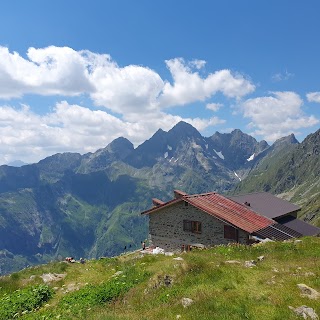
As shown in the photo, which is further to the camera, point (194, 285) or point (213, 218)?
point (213, 218)

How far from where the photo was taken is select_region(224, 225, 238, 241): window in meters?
38.7

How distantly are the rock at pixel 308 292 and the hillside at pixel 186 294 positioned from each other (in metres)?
0.10

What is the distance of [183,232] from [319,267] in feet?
90.0

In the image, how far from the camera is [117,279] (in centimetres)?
1784

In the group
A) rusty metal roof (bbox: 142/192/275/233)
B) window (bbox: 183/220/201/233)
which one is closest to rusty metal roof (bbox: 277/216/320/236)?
rusty metal roof (bbox: 142/192/275/233)

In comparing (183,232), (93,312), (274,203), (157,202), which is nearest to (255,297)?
(93,312)

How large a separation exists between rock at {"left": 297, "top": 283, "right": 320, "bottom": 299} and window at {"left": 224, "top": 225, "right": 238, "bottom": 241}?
25.3 meters

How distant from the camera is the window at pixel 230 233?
3869 centimetres

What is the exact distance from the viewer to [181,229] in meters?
44.4

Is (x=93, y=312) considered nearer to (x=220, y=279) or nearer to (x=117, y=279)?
(x=117, y=279)

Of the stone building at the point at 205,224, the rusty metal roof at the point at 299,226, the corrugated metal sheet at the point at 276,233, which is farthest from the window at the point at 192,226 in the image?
the rusty metal roof at the point at 299,226

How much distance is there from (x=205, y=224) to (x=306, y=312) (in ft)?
99.9

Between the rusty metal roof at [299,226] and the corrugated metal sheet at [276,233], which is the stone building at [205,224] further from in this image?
the rusty metal roof at [299,226]

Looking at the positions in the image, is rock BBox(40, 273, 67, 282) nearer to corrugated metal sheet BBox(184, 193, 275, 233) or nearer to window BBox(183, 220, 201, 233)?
corrugated metal sheet BBox(184, 193, 275, 233)
